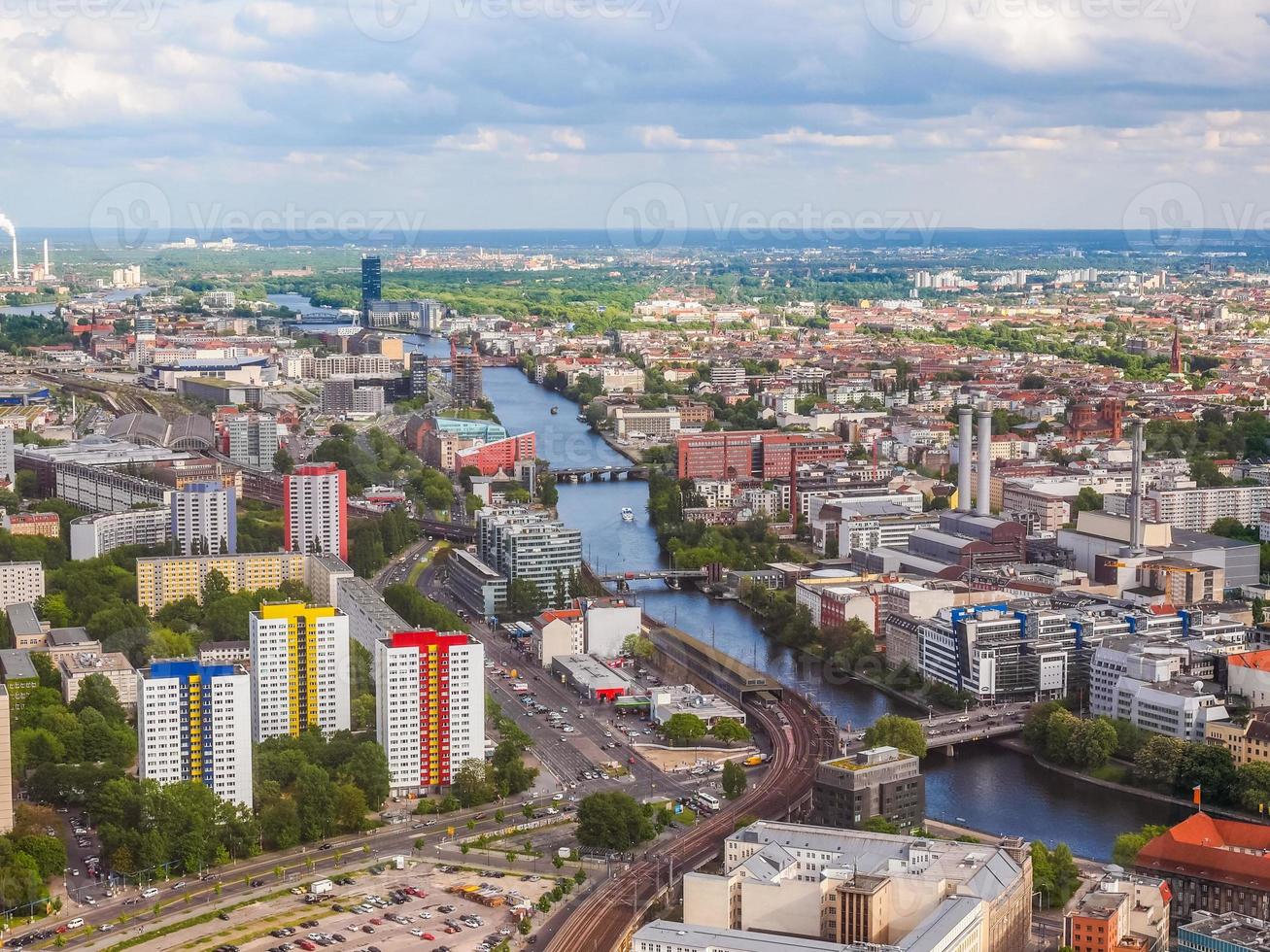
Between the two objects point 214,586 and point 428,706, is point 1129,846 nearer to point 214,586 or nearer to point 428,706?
point 428,706

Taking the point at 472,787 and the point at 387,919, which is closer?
the point at 387,919

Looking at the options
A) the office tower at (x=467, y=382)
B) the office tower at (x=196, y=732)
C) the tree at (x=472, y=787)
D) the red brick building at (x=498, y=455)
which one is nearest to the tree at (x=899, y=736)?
the tree at (x=472, y=787)

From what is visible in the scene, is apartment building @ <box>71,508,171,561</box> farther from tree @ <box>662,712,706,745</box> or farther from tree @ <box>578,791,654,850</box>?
tree @ <box>578,791,654,850</box>

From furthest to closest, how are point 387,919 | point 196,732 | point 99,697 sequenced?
point 99,697 → point 196,732 → point 387,919

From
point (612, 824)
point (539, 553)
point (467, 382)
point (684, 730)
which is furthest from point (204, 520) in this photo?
point (467, 382)

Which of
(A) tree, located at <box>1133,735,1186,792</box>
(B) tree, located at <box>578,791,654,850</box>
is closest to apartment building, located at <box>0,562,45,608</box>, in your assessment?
(B) tree, located at <box>578,791,654,850</box>
